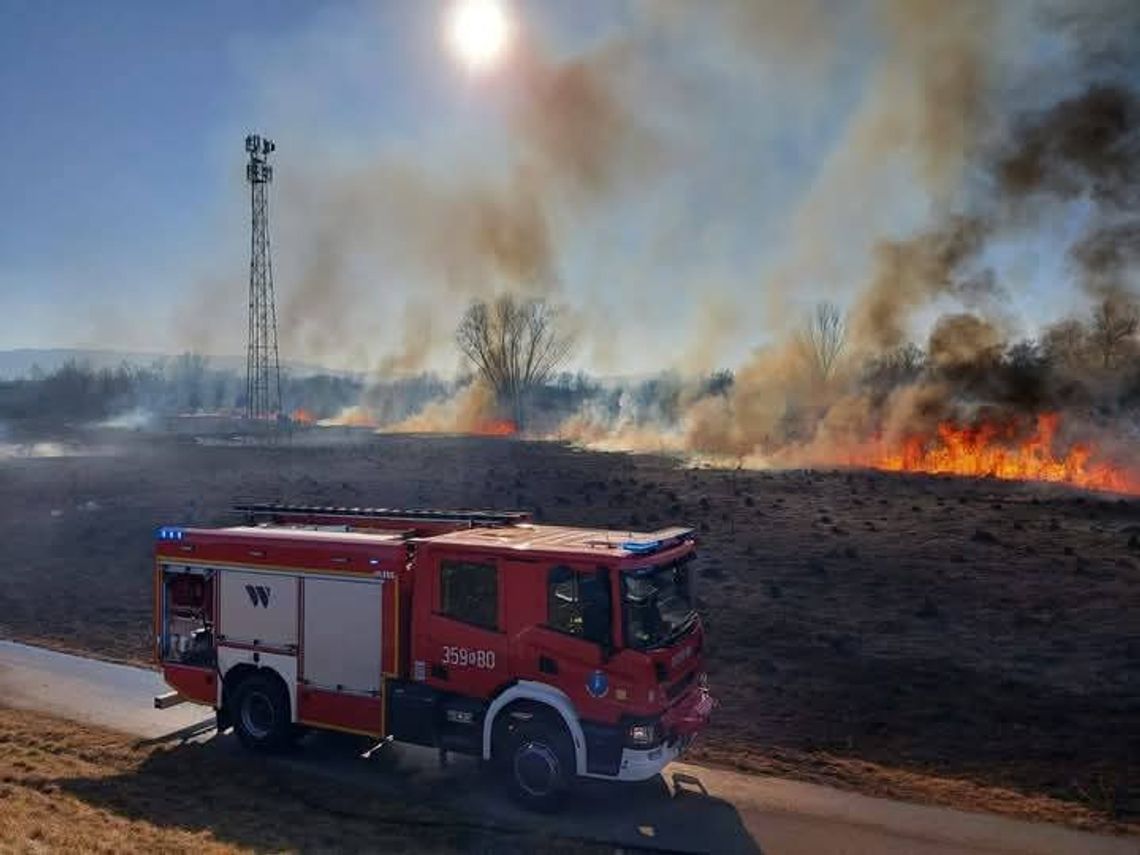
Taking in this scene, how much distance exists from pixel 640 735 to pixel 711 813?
4.54ft

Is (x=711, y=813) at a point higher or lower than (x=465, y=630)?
lower

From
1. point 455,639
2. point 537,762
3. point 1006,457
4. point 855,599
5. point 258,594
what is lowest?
point 537,762

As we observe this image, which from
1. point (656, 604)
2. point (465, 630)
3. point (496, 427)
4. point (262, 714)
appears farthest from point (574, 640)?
point (496, 427)

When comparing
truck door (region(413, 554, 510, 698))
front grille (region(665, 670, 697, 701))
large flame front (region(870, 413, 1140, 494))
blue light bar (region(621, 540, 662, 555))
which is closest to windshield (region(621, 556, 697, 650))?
blue light bar (region(621, 540, 662, 555))

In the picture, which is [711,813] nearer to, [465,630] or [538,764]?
[538,764]

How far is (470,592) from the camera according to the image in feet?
31.5

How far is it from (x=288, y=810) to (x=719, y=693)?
687cm

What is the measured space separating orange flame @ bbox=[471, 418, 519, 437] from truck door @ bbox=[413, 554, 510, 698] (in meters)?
66.7

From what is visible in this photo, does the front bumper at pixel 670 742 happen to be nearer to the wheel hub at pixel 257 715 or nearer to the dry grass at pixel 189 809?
the dry grass at pixel 189 809

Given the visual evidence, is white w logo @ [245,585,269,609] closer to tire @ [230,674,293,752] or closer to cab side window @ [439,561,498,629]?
tire @ [230,674,293,752]

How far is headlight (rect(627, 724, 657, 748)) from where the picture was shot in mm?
8734

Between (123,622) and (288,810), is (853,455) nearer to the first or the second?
(123,622)

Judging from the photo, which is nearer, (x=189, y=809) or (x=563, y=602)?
(x=563, y=602)

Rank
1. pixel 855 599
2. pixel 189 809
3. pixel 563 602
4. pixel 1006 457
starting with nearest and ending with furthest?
pixel 563 602 < pixel 189 809 < pixel 855 599 < pixel 1006 457
